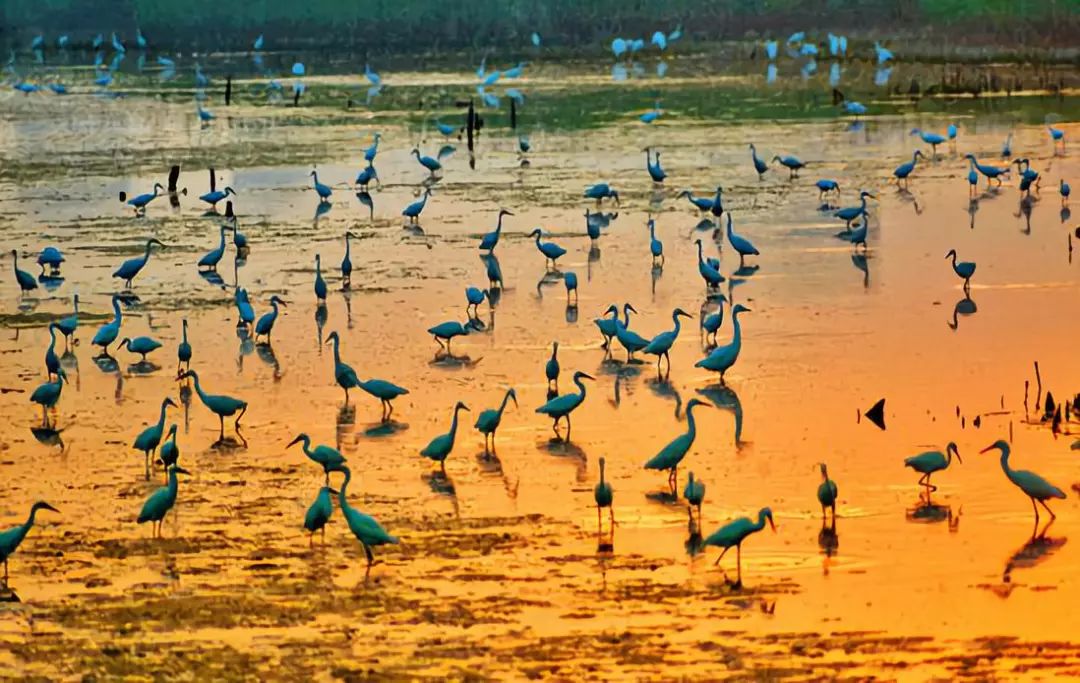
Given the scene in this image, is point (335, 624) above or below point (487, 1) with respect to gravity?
below

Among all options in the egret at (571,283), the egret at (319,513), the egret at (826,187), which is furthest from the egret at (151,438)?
the egret at (826,187)

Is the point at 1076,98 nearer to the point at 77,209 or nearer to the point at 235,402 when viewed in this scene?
the point at 77,209

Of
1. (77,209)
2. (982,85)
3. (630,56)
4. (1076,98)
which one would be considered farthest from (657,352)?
(630,56)

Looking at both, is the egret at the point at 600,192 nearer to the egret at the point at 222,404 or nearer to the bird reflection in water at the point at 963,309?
the bird reflection in water at the point at 963,309

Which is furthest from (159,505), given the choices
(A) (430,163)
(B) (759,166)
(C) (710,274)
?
(A) (430,163)

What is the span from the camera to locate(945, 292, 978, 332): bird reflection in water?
55.8 ft

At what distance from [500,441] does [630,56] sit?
1862 inches

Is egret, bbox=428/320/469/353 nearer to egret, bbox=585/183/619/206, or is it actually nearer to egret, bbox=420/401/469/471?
egret, bbox=420/401/469/471

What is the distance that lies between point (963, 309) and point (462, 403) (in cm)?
598

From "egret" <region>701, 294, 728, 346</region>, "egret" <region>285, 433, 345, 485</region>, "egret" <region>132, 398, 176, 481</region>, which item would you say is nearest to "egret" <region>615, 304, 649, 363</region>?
"egret" <region>701, 294, 728, 346</region>

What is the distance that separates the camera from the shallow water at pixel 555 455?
9.34 meters

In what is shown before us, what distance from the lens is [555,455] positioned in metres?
12.7

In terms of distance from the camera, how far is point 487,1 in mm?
70562

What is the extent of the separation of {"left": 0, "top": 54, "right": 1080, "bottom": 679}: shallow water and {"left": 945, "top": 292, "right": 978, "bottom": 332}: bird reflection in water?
4cm
